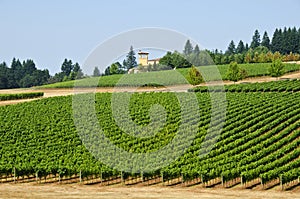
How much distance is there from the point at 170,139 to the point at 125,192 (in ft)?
37.9

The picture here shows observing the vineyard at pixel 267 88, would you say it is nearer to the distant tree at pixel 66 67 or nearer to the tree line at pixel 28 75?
the tree line at pixel 28 75

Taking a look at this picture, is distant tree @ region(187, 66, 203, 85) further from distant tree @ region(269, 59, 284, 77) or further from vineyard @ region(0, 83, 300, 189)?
vineyard @ region(0, 83, 300, 189)

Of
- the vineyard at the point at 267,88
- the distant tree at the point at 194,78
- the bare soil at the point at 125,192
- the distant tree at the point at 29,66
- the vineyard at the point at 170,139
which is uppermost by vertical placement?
the distant tree at the point at 29,66

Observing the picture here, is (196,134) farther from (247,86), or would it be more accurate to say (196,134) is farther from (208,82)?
(208,82)

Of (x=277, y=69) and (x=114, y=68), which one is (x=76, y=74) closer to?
(x=114, y=68)

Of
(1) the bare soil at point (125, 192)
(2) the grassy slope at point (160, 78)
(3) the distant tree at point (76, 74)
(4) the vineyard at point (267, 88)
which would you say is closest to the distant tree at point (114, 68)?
(3) the distant tree at point (76, 74)

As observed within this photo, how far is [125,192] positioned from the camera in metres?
28.2

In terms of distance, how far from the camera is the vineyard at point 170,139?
3066 centimetres

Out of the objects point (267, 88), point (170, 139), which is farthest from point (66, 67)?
point (170, 139)

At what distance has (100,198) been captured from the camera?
1038 inches

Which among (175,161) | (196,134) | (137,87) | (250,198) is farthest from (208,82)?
(250,198)

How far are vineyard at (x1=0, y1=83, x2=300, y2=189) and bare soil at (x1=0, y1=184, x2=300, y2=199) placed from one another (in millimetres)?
1138

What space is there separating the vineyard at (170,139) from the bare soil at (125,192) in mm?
1138

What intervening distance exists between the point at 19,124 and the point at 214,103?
18.3 m
